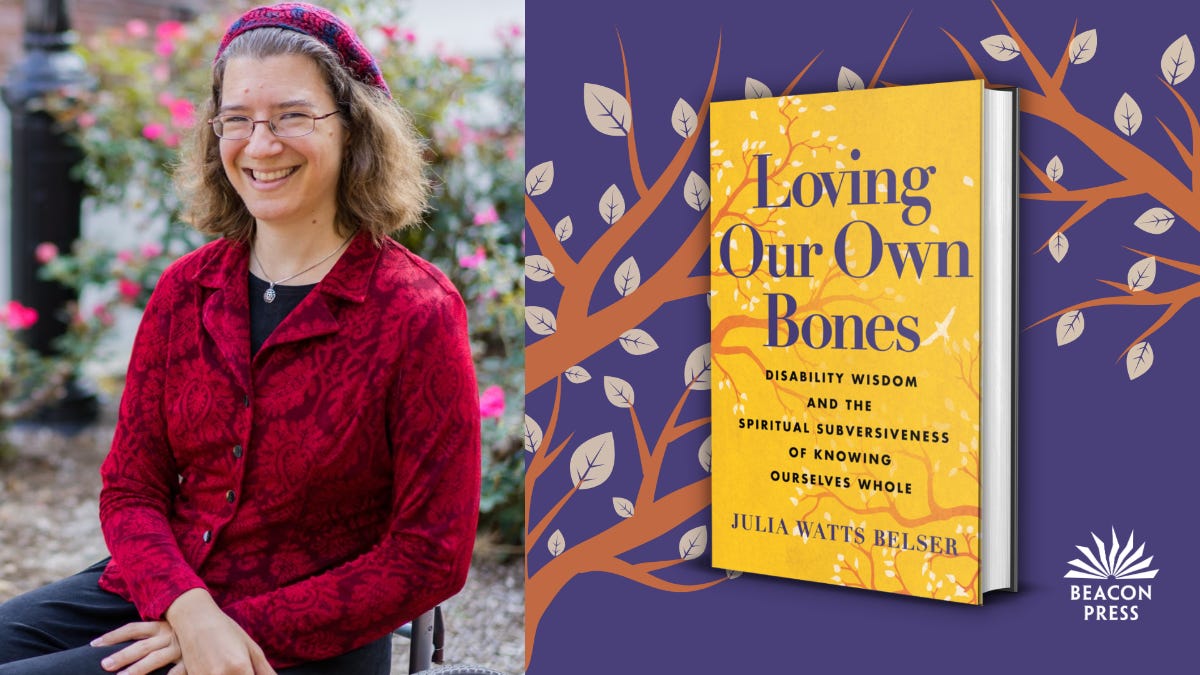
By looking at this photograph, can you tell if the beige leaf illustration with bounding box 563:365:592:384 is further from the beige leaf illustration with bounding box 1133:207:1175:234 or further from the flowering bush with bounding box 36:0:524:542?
the flowering bush with bounding box 36:0:524:542

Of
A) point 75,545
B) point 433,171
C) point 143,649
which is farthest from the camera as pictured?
→ point 75,545

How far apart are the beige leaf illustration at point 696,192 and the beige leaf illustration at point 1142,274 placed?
46cm

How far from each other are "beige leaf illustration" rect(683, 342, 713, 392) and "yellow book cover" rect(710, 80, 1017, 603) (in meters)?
0.02

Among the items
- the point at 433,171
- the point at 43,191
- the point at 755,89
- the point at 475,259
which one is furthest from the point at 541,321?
the point at 43,191

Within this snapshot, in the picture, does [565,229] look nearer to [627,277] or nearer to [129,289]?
[627,277]

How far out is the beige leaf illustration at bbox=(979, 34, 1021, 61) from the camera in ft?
4.08

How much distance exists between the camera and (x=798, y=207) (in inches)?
52.7

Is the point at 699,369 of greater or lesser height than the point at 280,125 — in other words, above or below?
below

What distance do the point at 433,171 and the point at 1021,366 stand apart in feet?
9.27

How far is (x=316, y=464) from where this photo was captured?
1.86 metres

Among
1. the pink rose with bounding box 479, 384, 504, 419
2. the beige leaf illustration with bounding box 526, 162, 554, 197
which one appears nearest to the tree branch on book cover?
the beige leaf illustration with bounding box 526, 162, 554, 197

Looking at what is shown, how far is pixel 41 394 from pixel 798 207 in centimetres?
478

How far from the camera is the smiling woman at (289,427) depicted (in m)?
1.82

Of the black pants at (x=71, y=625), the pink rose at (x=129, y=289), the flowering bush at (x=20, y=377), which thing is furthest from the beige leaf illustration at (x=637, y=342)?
the flowering bush at (x=20, y=377)
